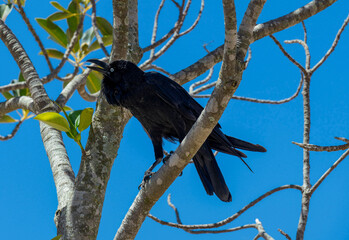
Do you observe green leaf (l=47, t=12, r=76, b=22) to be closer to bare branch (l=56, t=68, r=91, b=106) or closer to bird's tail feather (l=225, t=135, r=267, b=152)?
bare branch (l=56, t=68, r=91, b=106)

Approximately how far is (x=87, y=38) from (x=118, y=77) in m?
1.75

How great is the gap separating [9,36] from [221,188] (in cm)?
240

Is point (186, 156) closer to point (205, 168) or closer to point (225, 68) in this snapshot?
point (225, 68)

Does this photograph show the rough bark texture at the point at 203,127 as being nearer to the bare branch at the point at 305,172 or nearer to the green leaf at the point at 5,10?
the bare branch at the point at 305,172

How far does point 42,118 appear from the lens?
2.90 meters

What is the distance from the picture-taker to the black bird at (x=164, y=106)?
387cm

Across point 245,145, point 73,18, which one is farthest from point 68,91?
point 245,145

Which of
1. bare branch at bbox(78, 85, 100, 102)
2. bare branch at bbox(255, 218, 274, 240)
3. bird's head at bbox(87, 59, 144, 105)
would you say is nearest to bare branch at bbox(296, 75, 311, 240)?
bare branch at bbox(255, 218, 274, 240)

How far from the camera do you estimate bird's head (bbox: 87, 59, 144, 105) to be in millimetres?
3926

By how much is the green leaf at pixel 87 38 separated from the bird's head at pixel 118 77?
1357mm

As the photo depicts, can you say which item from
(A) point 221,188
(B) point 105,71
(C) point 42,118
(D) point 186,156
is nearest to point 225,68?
(D) point 186,156

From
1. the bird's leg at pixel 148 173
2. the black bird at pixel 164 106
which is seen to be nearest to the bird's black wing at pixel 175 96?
the black bird at pixel 164 106

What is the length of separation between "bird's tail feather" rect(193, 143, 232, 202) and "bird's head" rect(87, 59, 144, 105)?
0.88m

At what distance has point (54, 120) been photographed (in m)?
3.00
